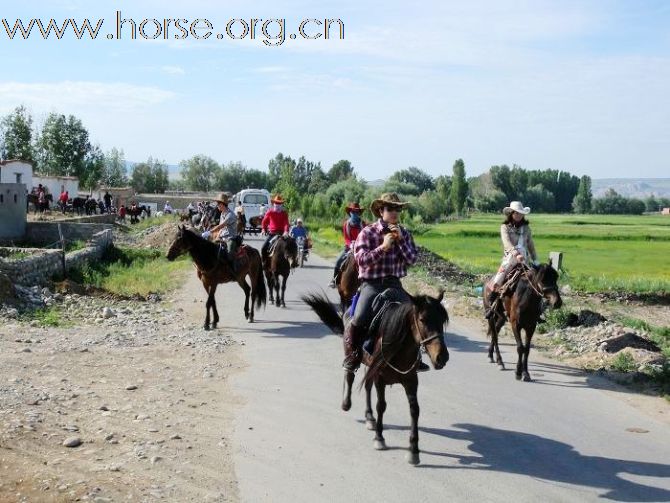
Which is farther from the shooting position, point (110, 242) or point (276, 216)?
point (110, 242)

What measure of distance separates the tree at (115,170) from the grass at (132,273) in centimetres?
7962

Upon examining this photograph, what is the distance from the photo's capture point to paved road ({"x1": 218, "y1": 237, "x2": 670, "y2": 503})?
6.21 metres

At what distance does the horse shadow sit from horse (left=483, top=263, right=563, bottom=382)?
264 cm

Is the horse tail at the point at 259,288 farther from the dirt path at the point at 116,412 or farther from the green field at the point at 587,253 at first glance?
the green field at the point at 587,253

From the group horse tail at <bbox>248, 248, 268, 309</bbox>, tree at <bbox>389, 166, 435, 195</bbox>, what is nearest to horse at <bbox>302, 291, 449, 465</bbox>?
horse tail at <bbox>248, 248, 268, 309</bbox>

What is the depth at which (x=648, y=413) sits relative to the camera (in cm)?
873

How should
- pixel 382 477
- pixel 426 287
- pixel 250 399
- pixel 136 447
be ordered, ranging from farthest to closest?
pixel 426 287 < pixel 250 399 < pixel 136 447 < pixel 382 477

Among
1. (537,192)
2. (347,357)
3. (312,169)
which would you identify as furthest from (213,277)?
(537,192)

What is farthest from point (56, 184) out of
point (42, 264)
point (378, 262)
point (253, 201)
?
point (378, 262)

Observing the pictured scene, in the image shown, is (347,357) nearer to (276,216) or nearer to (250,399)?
(250,399)

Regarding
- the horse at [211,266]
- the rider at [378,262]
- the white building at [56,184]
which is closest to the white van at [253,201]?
the white building at [56,184]

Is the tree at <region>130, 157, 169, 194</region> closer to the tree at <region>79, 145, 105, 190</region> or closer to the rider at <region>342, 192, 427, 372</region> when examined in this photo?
the tree at <region>79, 145, 105, 190</region>

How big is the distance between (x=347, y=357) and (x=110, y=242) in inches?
851

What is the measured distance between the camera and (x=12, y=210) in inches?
1110
